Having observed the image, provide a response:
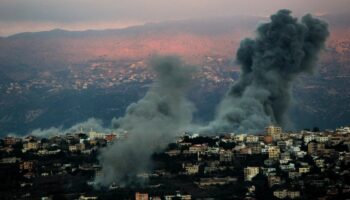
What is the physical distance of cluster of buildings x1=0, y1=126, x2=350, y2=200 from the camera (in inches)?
3199

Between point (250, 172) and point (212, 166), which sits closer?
point (250, 172)

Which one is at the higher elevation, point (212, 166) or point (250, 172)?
point (212, 166)

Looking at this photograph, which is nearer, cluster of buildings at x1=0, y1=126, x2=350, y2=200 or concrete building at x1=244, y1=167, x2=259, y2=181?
cluster of buildings at x1=0, y1=126, x2=350, y2=200

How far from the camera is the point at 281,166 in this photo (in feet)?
293

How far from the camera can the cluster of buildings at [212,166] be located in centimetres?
8125

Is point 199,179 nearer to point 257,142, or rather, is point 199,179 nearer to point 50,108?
point 257,142

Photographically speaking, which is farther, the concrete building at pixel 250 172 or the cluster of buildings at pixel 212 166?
the concrete building at pixel 250 172

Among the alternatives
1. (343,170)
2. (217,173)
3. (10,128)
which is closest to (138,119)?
(217,173)

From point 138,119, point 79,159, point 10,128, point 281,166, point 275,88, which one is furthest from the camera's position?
point 10,128

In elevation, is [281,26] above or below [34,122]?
above

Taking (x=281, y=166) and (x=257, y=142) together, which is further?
(x=257, y=142)

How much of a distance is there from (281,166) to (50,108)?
6857 centimetres

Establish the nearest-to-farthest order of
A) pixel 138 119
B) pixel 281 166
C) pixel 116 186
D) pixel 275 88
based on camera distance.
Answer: pixel 116 186
pixel 281 166
pixel 138 119
pixel 275 88

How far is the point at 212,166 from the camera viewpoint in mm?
90438
